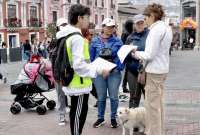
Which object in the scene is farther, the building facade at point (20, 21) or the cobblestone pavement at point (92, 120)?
the building facade at point (20, 21)

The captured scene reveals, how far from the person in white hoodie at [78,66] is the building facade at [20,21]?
31805mm

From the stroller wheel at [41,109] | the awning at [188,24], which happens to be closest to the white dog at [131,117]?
the stroller wheel at [41,109]

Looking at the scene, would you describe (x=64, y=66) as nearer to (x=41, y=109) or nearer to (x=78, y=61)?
(x=78, y=61)

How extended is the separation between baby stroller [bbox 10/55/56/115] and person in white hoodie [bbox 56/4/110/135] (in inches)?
116

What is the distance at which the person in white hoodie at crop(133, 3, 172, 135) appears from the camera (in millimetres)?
5551

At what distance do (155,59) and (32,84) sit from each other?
10.5ft

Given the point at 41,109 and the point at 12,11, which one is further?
the point at 12,11

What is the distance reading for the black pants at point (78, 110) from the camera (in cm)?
530

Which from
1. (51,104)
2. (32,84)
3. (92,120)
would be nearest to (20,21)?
(51,104)

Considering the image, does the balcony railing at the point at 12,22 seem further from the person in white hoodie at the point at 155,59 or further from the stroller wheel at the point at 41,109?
the person in white hoodie at the point at 155,59

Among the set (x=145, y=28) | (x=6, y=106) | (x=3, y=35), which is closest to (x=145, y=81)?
(x=145, y=28)

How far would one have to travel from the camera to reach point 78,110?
17.4 ft

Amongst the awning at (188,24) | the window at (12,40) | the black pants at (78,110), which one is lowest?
the black pants at (78,110)

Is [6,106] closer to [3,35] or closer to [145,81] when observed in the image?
[145,81]
